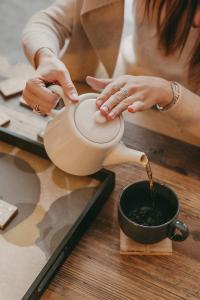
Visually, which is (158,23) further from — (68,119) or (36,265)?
(36,265)

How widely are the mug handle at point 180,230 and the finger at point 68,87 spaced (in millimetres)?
300

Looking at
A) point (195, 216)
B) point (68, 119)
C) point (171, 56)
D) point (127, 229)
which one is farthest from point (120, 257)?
point (171, 56)

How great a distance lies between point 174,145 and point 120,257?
36 cm

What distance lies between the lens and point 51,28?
1126 mm

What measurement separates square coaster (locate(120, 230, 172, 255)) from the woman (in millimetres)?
269

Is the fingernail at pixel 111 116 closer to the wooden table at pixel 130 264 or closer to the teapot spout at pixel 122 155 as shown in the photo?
the teapot spout at pixel 122 155

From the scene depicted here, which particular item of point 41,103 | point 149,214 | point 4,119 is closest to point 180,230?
point 149,214

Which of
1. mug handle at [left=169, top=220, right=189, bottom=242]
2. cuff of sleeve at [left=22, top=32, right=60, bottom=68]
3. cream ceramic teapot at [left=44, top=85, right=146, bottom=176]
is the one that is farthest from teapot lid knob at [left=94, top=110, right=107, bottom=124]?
cuff of sleeve at [left=22, top=32, right=60, bottom=68]

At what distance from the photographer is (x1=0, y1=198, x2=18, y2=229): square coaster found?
0.86m

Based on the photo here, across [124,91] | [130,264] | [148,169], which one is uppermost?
[124,91]

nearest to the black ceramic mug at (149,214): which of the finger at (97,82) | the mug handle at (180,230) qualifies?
the mug handle at (180,230)

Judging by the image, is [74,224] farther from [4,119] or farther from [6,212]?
[4,119]

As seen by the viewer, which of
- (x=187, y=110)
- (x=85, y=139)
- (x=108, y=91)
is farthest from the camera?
(x=187, y=110)

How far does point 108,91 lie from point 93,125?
0.12 meters
